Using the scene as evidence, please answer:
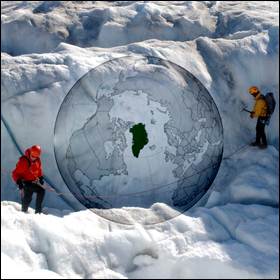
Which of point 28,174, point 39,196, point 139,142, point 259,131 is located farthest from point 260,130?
point 28,174

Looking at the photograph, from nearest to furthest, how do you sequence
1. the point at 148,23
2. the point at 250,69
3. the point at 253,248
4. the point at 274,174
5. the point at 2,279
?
the point at 2,279
the point at 253,248
the point at 274,174
the point at 250,69
the point at 148,23

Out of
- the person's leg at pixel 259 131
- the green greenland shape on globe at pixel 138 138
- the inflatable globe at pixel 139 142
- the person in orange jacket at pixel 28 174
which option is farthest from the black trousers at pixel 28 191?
the person's leg at pixel 259 131

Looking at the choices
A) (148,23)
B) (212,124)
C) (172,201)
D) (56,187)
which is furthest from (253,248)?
(148,23)

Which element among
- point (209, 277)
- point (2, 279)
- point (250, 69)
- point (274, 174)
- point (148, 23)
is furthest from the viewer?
point (148, 23)

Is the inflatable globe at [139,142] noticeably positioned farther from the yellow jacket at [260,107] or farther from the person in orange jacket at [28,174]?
the yellow jacket at [260,107]

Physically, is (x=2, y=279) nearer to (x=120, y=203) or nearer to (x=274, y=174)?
(x=120, y=203)

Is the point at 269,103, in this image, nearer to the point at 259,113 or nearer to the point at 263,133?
the point at 259,113
